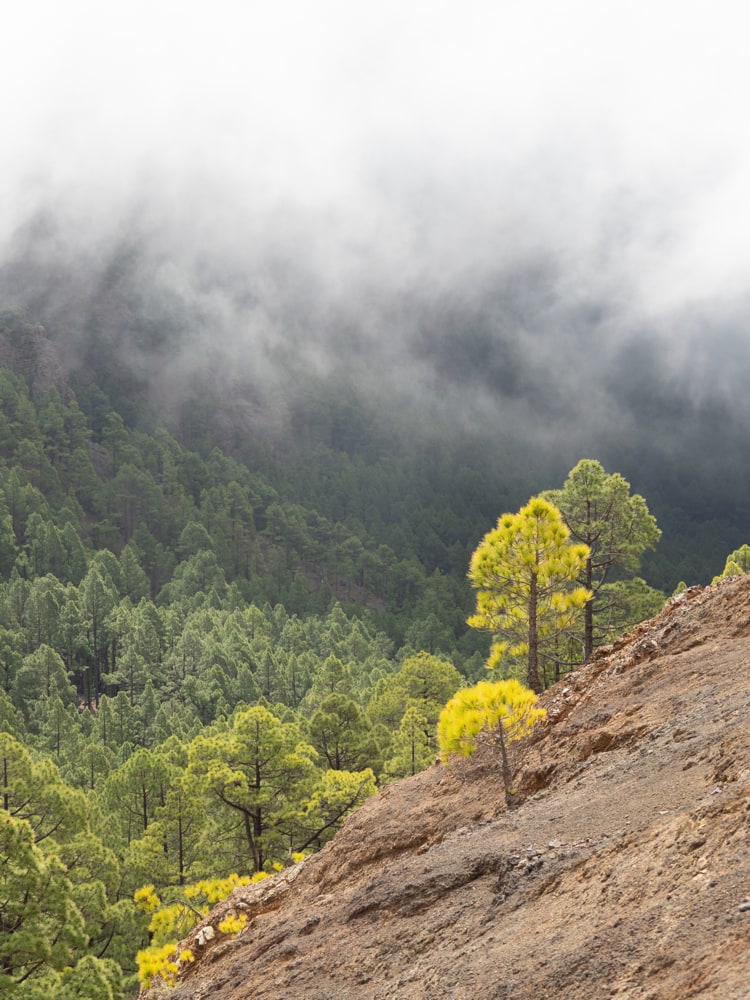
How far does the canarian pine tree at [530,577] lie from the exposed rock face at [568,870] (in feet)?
5.94

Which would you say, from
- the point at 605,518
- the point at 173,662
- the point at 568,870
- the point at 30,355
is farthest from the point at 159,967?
the point at 30,355

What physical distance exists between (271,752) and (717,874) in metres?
18.3

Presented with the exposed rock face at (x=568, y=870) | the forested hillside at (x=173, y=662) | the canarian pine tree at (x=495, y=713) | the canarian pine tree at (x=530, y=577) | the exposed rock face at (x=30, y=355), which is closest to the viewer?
the exposed rock face at (x=568, y=870)

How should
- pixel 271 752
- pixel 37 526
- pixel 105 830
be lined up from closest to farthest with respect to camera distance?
pixel 271 752 < pixel 105 830 < pixel 37 526

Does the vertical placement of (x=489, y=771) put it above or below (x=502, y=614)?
below

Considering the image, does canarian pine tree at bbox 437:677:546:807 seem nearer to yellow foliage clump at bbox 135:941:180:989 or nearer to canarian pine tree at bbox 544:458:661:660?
yellow foliage clump at bbox 135:941:180:989

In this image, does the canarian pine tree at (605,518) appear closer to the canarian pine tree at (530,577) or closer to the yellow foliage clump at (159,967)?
the canarian pine tree at (530,577)

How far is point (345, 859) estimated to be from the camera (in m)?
10.8

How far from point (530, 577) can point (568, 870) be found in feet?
28.4

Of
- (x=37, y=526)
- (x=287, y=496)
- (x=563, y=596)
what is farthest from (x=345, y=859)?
(x=287, y=496)

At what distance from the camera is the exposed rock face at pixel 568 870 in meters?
4.66

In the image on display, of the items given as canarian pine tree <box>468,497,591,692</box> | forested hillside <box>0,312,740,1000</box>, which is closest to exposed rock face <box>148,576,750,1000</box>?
canarian pine tree <box>468,497,591,692</box>

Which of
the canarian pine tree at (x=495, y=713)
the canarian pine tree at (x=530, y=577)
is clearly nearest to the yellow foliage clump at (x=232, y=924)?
the canarian pine tree at (x=495, y=713)

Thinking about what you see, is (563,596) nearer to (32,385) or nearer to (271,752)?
(271,752)
